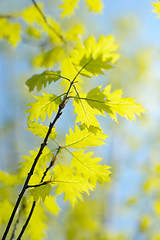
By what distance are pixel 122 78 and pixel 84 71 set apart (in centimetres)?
769

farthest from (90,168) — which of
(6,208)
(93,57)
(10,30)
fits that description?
(10,30)

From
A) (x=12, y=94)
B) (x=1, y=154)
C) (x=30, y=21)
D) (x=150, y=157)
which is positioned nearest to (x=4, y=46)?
(x=12, y=94)

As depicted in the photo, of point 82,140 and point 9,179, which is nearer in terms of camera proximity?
point 82,140

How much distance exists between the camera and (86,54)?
2.12 ft

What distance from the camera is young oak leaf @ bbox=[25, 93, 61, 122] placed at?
0.64 metres

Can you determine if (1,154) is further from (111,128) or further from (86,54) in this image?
(86,54)

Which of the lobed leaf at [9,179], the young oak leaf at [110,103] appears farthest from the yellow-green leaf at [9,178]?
the young oak leaf at [110,103]

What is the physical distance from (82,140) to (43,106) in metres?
0.15

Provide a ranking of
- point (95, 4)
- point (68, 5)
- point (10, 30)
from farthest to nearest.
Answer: point (10, 30) → point (68, 5) → point (95, 4)

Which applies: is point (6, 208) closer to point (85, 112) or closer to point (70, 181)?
point (70, 181)

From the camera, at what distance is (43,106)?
0.65 m

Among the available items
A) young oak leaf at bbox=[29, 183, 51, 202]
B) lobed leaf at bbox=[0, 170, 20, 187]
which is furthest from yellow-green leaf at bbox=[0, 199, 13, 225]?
young oak leaf at bbox=[29, 183, 51, 202]

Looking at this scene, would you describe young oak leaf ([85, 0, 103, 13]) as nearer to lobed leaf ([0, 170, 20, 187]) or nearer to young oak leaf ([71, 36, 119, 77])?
young oak leaf ([71, 36, 119, 77])

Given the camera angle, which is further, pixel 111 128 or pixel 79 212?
pixel 111 128
